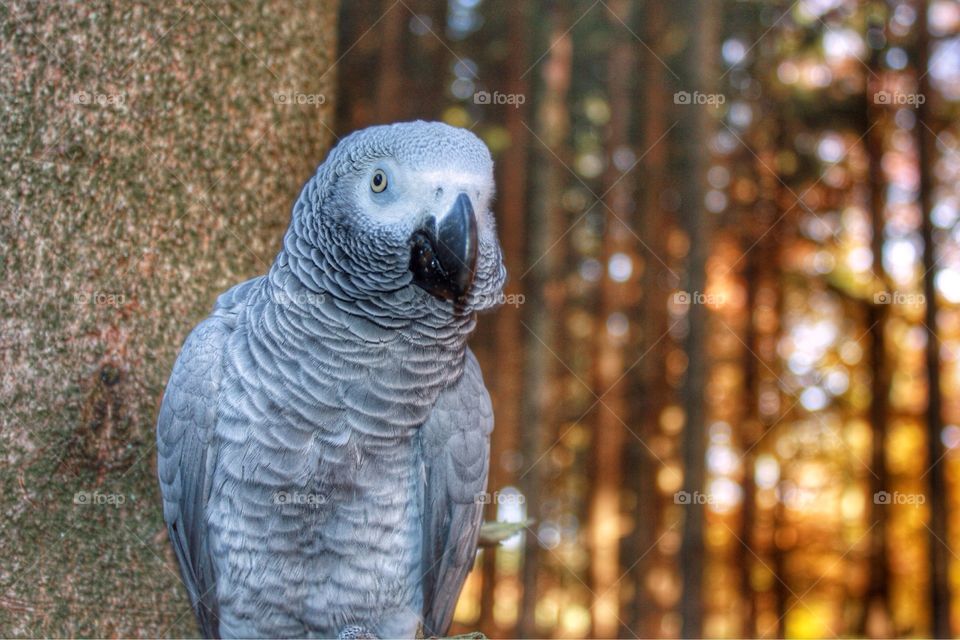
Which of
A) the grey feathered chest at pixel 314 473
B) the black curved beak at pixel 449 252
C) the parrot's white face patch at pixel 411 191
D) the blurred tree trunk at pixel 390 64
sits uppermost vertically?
the blurred tree trunk at pixel 390 64

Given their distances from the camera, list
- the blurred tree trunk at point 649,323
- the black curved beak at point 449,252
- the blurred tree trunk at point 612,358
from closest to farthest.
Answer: the black curved beak at point 449,252 < the blurred tree trunk at point 612,358 < the blurred tree trunk at point 649,323

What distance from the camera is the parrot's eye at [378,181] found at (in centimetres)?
→ 157

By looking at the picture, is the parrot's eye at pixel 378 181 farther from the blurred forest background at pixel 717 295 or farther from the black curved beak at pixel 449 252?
the blurred forest background at pixel 717 295

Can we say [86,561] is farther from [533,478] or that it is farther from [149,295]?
[533,478]

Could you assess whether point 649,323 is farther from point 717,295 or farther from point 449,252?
point 449,252

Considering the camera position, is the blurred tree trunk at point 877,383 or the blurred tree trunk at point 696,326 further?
the blurred tree trunk at point 877,383

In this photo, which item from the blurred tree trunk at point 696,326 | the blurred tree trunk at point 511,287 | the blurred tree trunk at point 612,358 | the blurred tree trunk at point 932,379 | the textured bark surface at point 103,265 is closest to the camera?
the textured bark surface at point 103,265

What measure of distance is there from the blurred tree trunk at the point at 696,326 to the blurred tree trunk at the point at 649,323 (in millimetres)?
1518

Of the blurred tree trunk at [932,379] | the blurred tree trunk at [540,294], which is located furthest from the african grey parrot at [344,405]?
the blurred tree trunk at [932,379]

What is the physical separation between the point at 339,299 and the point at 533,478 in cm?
330

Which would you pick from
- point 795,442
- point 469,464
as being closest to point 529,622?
point 469,464

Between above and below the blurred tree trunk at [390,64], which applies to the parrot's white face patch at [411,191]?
below

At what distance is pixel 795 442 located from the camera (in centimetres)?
847

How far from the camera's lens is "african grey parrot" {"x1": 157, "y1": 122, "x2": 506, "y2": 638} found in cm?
157
